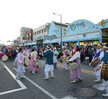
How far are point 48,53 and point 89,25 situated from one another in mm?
11698

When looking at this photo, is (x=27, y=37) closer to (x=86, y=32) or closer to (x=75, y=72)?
(x=86, y=32)

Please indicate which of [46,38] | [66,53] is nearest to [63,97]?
[66,53]

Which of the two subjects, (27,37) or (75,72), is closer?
(75,72)

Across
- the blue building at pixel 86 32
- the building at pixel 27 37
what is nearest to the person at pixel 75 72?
the blue building at pixel 86 32

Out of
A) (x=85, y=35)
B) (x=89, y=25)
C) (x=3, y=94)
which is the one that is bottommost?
(x=3, y=94)

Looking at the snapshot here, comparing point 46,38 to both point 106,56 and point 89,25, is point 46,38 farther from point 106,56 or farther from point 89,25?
point 106,56

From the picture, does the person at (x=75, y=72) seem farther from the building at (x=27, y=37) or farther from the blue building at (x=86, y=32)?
the building at (x=27, y=37)

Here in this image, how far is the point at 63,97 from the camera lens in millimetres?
3359

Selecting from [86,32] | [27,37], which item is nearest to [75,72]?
[86,32]

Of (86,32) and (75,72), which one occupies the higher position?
(86,32)

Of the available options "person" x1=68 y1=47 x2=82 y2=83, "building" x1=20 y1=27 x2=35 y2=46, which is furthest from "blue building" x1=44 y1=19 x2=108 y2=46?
"building" x1=20 y1=27 x2=35 y2=46

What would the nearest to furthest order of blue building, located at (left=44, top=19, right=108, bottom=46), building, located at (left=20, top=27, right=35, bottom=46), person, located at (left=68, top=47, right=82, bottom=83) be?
person, located at (left=68, top=47, right=82, bottom=83)
blue building, located at (left=44, top=19, right=108, bottom=46)
building, located at (left=20, top=27, right=35, bottom=46)

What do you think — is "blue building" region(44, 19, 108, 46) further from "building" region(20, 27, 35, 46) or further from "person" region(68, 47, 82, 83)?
"building" region(20, 27, 35, 46)

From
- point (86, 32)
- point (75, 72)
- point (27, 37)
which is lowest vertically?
point (75, 72)
